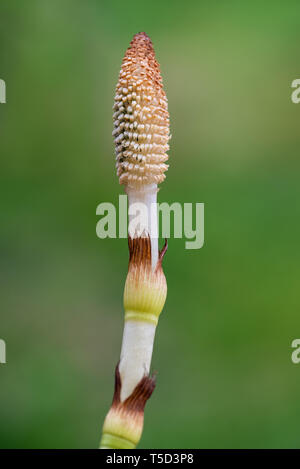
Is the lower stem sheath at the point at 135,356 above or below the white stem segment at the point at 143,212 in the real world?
below

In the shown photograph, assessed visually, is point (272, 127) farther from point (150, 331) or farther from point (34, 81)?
point (150, 331)

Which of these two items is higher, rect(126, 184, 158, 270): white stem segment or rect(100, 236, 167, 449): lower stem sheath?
rect(126, 184, 158, 270): white stem segment

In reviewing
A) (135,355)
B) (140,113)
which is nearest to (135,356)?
(135,355)

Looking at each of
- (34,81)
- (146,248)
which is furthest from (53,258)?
(146,248)

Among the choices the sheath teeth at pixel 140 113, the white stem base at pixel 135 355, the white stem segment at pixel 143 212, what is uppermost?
the sheath teeth at pixel 140 113

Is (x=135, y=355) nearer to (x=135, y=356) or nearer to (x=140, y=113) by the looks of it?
(x=135, y=356)

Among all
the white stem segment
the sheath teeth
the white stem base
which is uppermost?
the sheath teeth
